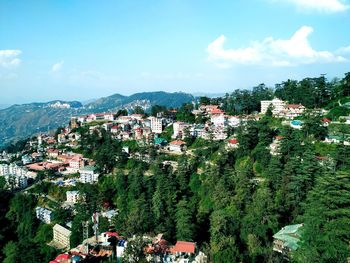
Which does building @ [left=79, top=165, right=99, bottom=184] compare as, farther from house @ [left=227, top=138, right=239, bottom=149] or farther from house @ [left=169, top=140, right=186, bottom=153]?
house @ [left=227, top=138, right=239, bottom=149]

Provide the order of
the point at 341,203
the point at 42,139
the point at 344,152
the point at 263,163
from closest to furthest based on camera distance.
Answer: the point at 341,203, the point at 344,152, the point at 263,163, the point at 42,139

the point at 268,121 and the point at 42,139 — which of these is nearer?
the point at 268,121

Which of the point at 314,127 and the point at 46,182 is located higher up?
the point at 314,127

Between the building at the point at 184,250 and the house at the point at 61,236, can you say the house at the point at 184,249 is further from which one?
the house at the point at 61,236

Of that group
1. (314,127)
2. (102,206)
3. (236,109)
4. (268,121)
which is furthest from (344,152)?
(236,109)

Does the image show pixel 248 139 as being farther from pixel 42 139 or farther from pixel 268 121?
pixel 42 139

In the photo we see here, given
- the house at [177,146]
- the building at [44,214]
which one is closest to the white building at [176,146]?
the house at [177,146]
